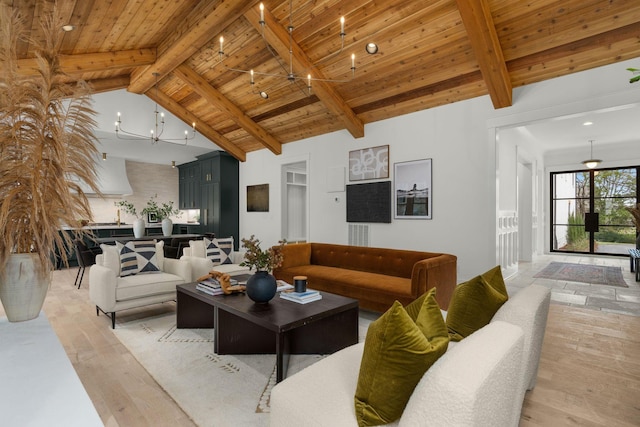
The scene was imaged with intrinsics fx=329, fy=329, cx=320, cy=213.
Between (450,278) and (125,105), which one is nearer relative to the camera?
(450,278)

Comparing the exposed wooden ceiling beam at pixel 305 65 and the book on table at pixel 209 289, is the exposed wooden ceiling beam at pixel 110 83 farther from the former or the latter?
the book on table at pixel 209 289

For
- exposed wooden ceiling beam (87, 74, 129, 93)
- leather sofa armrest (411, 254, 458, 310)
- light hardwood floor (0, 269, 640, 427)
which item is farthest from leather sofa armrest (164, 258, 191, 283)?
exposed wooden ceiling beam (87, 74, 129, 93)

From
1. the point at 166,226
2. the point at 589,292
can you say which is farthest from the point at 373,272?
the point at 166,226

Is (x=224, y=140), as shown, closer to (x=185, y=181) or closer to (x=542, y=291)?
(x=185, y=181)

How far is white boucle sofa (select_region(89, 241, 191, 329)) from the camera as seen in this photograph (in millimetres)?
3270

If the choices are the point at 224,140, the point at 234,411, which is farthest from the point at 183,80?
the point at 234,411

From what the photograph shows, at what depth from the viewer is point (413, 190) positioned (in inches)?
208

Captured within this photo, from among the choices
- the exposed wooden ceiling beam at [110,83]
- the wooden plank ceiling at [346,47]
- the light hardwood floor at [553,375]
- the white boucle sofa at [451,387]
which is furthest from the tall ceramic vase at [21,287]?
the exposed wooden ceiling beam at [110,83]

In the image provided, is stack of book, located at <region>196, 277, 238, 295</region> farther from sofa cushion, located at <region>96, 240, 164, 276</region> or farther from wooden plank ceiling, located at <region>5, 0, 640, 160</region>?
wooden plank ceiling, located at <region>5, 0, 640, 160</region>

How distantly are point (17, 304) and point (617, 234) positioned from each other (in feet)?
36.6

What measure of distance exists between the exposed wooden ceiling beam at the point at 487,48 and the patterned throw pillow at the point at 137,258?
4283 mm

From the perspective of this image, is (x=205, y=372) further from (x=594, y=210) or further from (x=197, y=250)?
(x=594, y=210)

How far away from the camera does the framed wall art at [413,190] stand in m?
5.11

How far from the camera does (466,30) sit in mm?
3484
